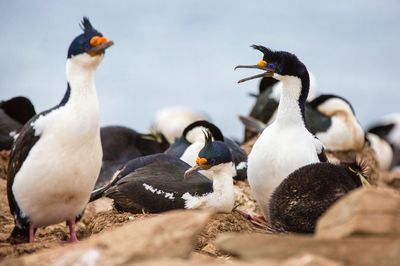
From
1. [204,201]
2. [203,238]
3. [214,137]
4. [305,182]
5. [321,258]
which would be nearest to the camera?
[321,258]

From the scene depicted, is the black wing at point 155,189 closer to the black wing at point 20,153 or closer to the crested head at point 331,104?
the black wing at point 20,153

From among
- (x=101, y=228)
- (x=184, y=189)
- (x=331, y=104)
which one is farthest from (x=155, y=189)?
(x=331, y=104)

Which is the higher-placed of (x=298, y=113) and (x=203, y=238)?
(x=298, y=113)

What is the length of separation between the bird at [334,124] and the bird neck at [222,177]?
5.12 metres

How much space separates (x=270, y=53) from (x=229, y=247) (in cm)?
455

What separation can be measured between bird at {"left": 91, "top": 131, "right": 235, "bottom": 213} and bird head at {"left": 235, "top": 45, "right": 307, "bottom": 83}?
0.92 meters

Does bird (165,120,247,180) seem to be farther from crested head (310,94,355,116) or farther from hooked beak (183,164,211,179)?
crested head (310,94,355,116)

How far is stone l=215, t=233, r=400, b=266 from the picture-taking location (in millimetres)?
5176

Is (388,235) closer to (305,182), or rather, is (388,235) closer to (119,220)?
(305,182)

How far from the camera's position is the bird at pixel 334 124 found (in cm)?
1475

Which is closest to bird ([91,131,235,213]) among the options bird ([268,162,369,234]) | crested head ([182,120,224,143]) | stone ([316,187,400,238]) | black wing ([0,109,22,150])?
bird ([268,162,369,234])

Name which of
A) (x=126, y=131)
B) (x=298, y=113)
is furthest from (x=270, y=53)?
(x=126, y=131)

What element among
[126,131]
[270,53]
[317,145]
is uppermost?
[270,53]

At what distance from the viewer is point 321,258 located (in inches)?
202
